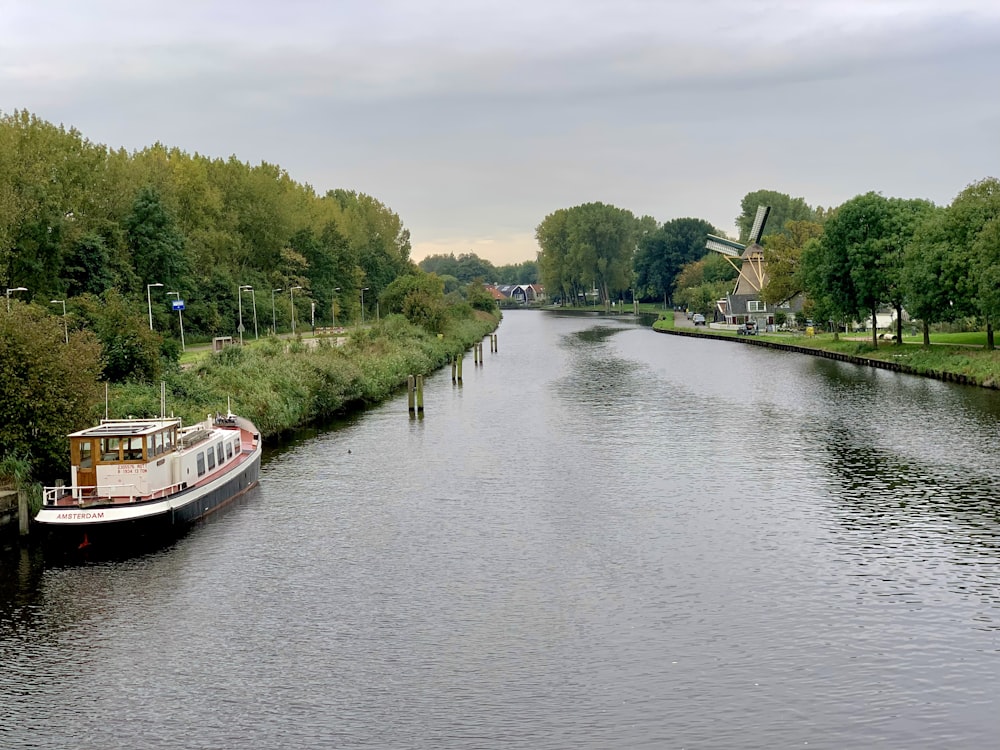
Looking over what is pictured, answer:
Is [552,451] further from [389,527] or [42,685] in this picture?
[42,685]

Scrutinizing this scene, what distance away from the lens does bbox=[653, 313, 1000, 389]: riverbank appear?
265 feet

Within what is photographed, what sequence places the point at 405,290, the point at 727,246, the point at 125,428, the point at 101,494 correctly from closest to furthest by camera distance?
the point at 101,494
the point at 125,428
the point at 405,290
the point at 727,246

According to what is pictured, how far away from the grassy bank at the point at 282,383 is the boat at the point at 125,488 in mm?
9307

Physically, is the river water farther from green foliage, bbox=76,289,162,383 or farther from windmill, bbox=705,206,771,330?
windmill, bbox=705,206,771,330

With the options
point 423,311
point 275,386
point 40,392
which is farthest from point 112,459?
point 423,311

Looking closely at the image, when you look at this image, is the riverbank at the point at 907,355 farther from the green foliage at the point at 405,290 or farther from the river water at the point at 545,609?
the green foliage at the point at 405,290

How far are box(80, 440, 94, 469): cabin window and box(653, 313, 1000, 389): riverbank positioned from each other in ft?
209

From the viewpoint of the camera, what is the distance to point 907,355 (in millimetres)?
96250

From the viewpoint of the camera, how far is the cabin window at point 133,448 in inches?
1512

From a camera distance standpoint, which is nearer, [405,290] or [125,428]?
[125,428]

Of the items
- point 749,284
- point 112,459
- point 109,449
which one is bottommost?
point 112,459

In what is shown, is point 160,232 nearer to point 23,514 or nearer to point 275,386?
point 275,386

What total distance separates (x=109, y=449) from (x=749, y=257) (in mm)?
153118

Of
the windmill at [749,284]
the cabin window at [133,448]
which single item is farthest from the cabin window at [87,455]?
the windmill at [749,284]
